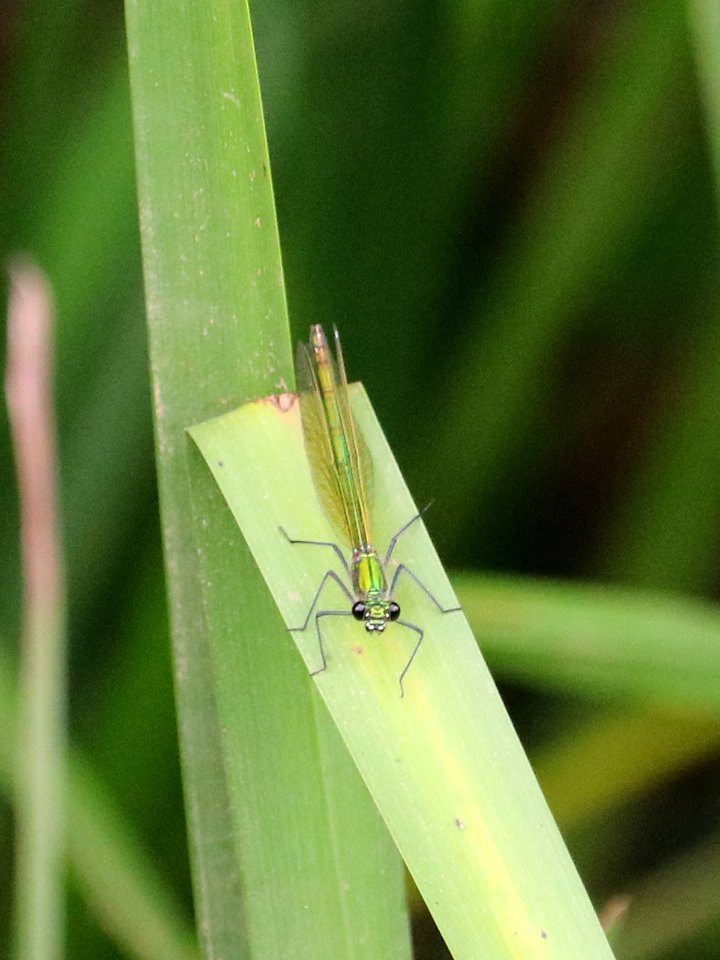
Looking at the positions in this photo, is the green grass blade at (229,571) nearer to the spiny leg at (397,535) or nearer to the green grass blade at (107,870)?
the spiny leg at (397,535)

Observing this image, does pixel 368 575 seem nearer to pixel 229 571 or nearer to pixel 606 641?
pixel 229 571

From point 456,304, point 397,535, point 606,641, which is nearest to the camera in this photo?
point 397,535

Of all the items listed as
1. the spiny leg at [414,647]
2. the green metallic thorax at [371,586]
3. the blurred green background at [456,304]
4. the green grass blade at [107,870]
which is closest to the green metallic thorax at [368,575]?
the green metallic thorax at [371,586]

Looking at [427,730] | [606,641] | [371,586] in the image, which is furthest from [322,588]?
[606,641]

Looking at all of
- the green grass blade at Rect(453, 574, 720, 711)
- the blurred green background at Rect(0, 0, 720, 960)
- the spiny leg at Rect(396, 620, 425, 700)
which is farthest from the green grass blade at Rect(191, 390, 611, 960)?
the blurred green background at Rect(0, 0, 720, 960)

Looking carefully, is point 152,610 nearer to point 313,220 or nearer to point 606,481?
point 313,220
